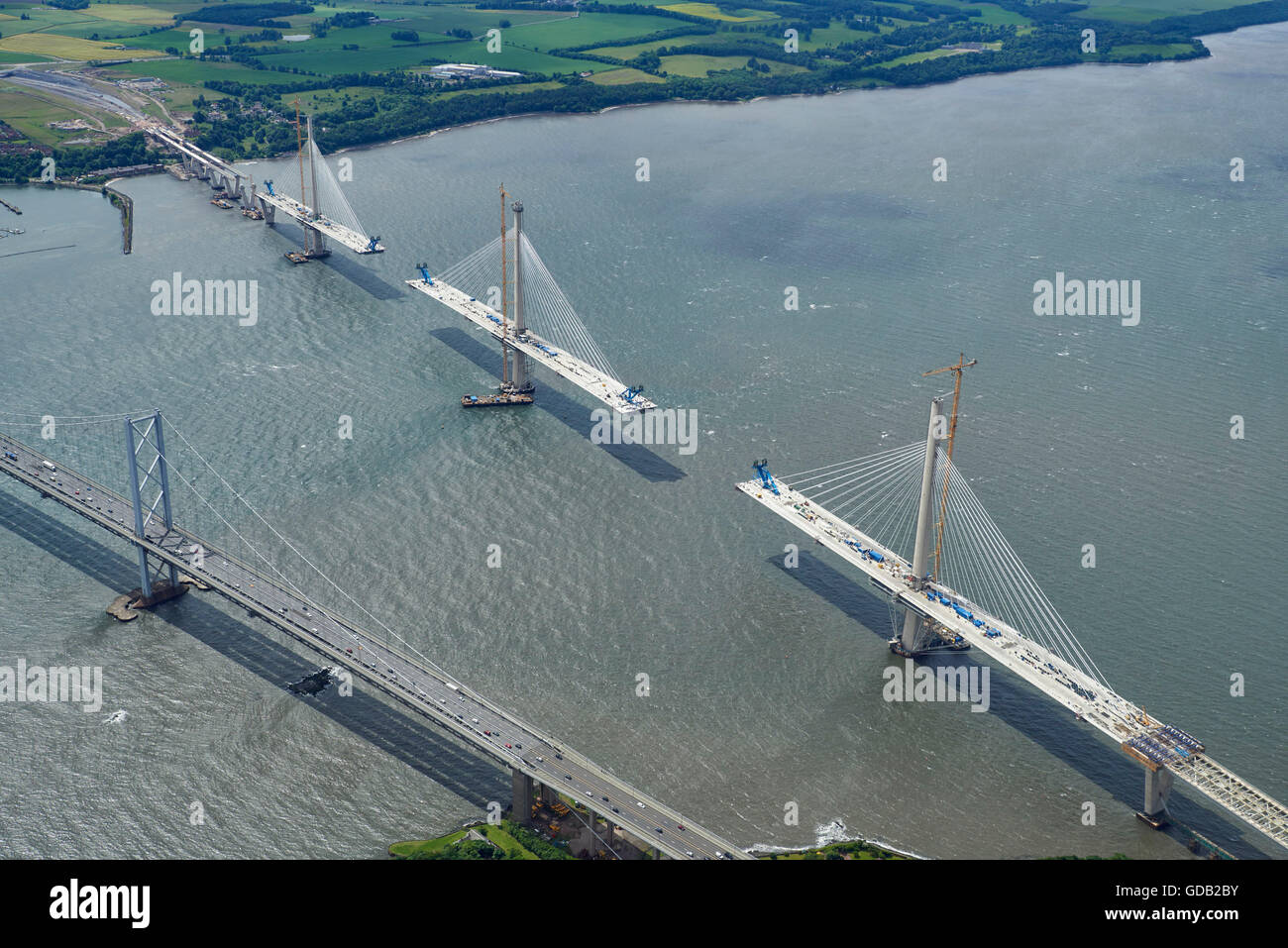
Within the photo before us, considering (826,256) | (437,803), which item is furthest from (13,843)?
(826,256)

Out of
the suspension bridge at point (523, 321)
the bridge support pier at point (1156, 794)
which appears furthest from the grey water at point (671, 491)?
the suspension bridge at point (523, 321)

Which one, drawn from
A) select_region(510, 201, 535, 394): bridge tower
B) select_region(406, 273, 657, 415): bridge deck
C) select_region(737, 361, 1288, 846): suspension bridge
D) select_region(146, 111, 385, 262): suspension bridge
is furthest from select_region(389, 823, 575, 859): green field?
select_region(146, 111, 385, 262): suspension bridge

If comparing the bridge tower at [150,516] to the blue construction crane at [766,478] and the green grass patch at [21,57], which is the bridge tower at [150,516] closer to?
the blue construction crane at [766,478]

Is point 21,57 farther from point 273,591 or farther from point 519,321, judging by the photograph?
point 273,591

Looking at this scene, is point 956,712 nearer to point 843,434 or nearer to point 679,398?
point 843,434

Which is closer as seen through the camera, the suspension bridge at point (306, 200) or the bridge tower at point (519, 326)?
the bridge tower at point (519, 326)

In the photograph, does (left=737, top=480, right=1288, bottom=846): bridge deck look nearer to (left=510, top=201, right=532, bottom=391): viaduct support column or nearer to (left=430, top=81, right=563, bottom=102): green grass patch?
(left=510, top=201, right=532, bottom=391): viaduct support column
